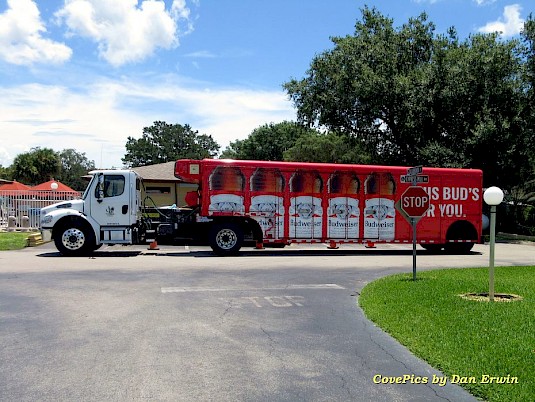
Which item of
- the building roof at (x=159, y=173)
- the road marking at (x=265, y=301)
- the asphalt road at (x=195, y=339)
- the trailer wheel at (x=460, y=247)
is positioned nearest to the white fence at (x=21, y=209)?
the building roof at (x=159, y=173)

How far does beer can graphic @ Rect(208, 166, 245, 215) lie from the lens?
57.2 feet

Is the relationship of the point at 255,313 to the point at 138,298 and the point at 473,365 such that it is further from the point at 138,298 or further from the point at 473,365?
the point at 473,365

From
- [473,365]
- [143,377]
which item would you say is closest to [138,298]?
[143,377]

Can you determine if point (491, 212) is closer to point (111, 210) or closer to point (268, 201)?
point (268, 201)

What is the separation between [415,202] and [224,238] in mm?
8119

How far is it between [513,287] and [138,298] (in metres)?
7.23

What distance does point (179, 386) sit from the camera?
5055 millimetres

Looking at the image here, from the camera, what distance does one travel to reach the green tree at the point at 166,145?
84.6 meters

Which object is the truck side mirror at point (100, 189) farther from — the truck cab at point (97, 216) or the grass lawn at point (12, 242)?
the grass lawn at point (12, 242)

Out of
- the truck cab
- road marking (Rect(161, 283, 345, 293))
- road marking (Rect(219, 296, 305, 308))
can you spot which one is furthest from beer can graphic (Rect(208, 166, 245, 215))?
road marking (Rect(219, 296, 305, 308))

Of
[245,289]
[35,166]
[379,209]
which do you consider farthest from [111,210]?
[35,166]

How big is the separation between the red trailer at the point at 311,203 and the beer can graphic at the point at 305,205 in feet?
0.11

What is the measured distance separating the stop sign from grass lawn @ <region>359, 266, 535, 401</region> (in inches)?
57.2

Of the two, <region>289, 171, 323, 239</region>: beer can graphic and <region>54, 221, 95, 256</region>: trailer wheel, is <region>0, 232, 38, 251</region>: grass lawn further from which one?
<region>289, 171, 323, 239</region>: beer can graphic
